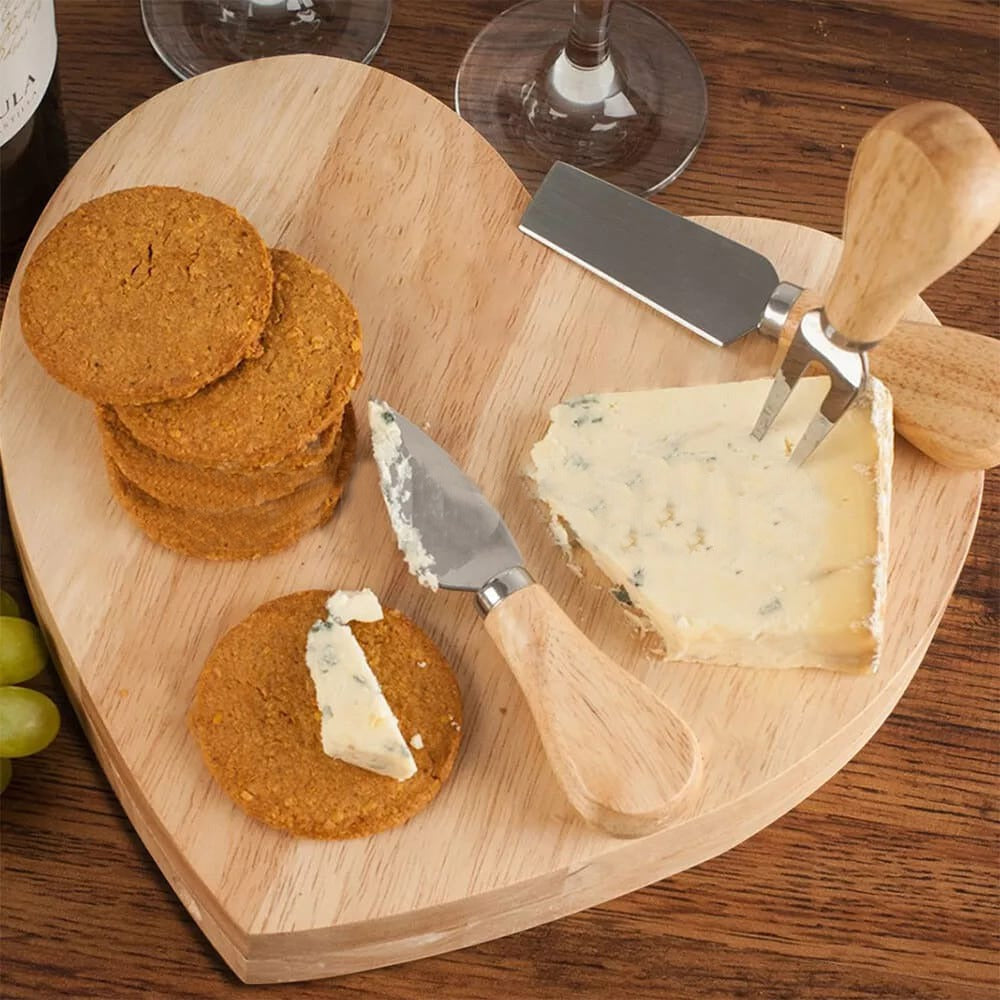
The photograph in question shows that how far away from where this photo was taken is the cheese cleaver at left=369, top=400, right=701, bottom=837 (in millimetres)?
1385

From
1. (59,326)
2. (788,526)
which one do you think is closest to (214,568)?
(59,326)

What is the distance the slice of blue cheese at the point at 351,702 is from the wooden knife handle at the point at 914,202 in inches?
21.8

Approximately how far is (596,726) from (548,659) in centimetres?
8

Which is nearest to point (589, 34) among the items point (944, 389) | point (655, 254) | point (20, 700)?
point (655, 254)

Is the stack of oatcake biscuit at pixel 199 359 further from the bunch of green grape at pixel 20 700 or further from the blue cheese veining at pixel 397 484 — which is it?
the bunch of green grape at pixel 20 700

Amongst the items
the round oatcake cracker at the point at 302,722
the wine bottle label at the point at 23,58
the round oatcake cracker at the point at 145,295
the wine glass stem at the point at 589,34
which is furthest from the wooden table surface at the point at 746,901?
the wine glass stem at the point at 589,34

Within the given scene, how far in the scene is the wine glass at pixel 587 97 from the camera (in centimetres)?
192

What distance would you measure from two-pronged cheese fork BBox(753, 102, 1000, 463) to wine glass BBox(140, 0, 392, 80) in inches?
37.4

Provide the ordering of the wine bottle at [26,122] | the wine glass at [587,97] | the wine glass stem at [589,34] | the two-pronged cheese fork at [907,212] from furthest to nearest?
the wine glass at [587,97]
the wine glass stem at [589,34]
the wine bottle at [26,122]
the two-pronged cheese fork at [907,212]

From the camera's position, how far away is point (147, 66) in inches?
76.9

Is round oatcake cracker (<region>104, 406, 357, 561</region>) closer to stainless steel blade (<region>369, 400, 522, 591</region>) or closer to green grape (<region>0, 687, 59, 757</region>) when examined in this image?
stainless steel blade (<region>369, 400, 522, 591</region>)

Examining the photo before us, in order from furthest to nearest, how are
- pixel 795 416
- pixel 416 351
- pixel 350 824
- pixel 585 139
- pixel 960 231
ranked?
pixel 585 139, pixel 416 351, pixel 795 416, pixel 350 824, pixel 960 231

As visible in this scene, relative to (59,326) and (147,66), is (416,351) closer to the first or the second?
(59,326)

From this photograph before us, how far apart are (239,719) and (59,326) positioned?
16.1 inches
